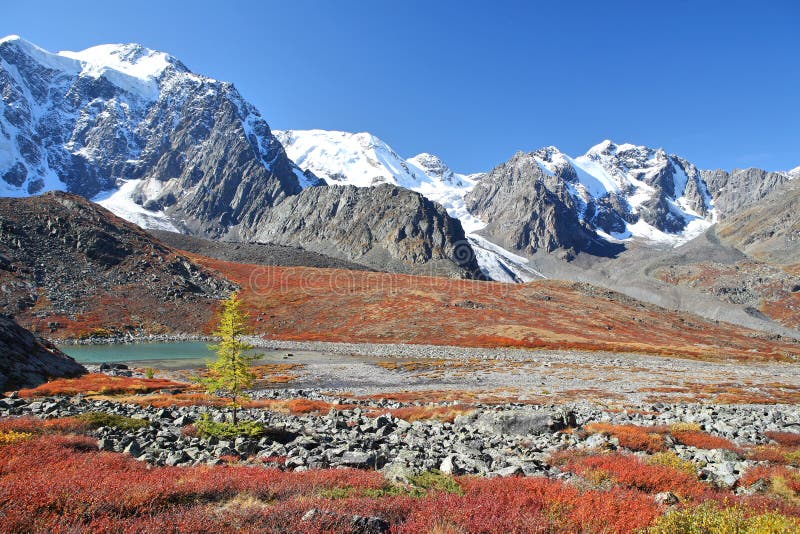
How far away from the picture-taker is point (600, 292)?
183 meters

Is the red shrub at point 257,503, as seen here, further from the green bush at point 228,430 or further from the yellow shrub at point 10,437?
the green bush at point 228,430

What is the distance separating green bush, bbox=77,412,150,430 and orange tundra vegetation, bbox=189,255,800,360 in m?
86.9

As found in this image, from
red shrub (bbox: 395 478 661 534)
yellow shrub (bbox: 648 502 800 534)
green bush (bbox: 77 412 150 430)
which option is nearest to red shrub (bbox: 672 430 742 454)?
red shrub (bbox: 395 478 661 534)

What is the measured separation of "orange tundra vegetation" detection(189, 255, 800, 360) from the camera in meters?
106

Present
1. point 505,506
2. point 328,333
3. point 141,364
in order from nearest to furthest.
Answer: point 505,506, point 141,364, point 328,333

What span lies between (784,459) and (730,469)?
4.30 meters

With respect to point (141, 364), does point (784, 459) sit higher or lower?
higher

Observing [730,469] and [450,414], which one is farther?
[450,414]

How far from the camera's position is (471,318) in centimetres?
12256

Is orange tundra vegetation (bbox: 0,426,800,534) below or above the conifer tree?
below

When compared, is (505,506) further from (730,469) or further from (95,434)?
(95,434)

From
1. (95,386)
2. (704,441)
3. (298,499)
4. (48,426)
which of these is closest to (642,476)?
(704,441)

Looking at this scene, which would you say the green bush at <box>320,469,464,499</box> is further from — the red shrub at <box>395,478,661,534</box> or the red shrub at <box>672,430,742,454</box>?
the red shrub at <box>672,430,742,454</box>

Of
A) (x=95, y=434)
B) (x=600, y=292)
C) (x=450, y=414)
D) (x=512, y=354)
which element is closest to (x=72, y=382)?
(x=95, y=434)
